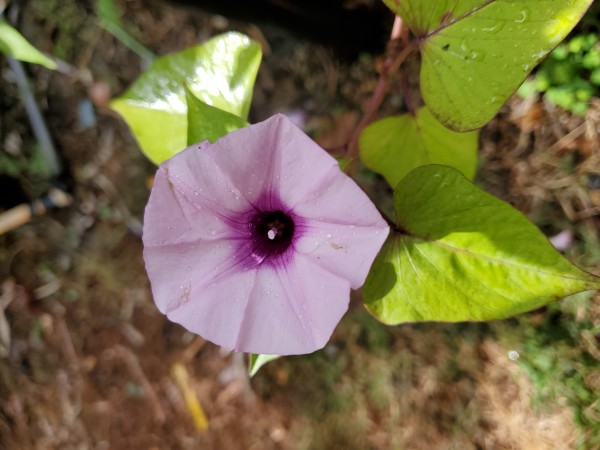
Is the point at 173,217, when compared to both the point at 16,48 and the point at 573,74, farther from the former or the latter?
the point at 573,74

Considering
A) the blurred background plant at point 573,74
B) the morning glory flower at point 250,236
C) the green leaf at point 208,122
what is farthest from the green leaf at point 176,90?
the blurred background plant at point 573,74

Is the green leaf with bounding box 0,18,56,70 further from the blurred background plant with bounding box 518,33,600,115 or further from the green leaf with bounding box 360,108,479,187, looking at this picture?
the blurred background plant with bounding box 518,33,600,115

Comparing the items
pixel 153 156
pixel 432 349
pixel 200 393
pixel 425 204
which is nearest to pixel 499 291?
pixel 425 204

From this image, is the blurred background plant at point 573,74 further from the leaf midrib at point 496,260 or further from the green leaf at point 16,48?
the green leaf at point 16,48

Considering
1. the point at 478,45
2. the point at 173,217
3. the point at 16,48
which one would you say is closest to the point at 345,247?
the point at 173,217

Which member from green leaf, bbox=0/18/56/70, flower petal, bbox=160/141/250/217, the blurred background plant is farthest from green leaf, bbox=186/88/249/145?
the blurred background plant
